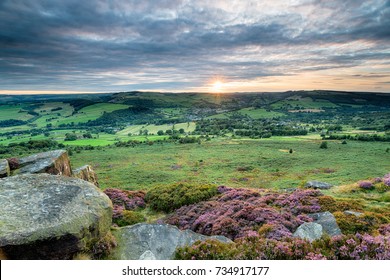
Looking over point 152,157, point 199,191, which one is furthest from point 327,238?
Answer: point 152,157

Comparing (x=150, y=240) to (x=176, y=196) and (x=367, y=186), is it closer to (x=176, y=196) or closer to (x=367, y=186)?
(x=176, y=196)

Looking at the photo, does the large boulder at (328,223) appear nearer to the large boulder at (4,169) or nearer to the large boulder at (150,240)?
the large boulder at (150,240)

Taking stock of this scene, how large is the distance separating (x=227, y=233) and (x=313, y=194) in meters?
9.36

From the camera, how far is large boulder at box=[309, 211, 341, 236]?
11.5 meters

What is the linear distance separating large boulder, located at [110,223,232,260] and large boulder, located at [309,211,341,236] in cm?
494

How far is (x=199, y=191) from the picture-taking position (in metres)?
23.6

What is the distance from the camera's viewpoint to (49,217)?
8383 mm

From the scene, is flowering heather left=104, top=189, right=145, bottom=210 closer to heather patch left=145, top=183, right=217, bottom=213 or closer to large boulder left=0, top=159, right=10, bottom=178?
heather patch left=145, top=183, right=217, bottom=213

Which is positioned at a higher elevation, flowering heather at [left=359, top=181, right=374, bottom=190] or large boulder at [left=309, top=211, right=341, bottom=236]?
large boulder at [left=309, top=211, right=341, bottom=236]

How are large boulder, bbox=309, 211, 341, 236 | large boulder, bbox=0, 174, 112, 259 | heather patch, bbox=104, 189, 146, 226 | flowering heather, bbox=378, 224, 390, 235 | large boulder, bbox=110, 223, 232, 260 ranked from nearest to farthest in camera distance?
large boulder, bbox=0, 174, 112, 259 < large boulder, bbox=110, 223, 232, 260 < flowering heather, bbox=378, 224, 390, 235 < large boulder, bbox=309, 211, 341, 236 < heather patch, bbox=104, 189, 146, 226

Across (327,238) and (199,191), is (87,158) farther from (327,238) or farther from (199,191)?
(327,238)

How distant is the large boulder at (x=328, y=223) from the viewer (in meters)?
11.5

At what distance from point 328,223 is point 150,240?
346 inches

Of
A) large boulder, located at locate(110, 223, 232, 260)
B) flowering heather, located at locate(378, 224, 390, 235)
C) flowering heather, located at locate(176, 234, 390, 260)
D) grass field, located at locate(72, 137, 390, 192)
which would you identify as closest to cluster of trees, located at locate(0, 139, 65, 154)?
grass field, located at locate(72, 137, 390, 192)
